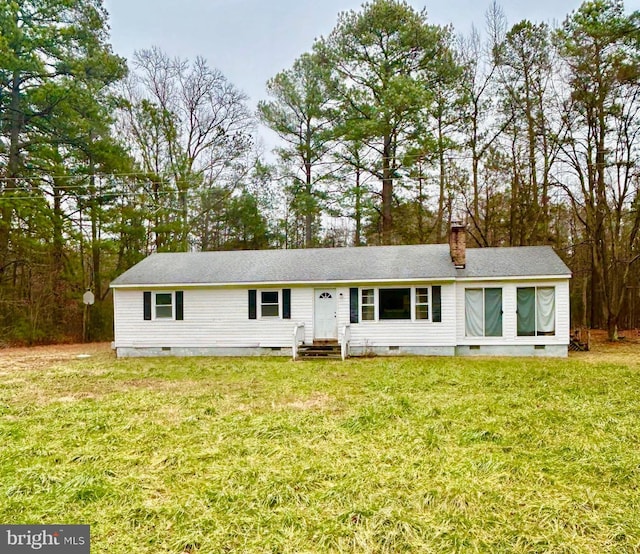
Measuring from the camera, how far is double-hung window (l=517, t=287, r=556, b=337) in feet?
39.7

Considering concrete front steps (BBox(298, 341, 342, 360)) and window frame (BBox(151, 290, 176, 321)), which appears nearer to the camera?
concrete front steps (BBox(298, 341, 342, 360))

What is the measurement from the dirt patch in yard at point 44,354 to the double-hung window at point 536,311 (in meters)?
13.9

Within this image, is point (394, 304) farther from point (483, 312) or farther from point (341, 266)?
point (483, 312)

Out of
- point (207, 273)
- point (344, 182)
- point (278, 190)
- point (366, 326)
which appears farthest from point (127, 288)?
point (344, 182)

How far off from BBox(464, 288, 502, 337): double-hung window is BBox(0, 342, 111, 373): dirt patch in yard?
12.3 m

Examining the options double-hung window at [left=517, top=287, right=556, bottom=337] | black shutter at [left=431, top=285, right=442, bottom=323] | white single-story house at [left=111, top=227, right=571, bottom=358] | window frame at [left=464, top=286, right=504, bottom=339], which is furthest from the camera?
black shutter at [left=431, top=285, right=442, bottom=323]

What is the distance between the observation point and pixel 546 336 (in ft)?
39.7

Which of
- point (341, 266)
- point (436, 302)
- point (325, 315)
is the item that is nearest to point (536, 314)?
point (436, 302)

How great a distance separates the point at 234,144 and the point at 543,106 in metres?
15.0

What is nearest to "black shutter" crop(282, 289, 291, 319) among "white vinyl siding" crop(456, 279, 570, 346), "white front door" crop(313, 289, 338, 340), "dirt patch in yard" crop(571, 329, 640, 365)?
"white front door" crop(313, 289, 338, 340)

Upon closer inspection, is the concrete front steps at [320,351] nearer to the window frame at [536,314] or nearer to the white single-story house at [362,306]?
the white single-story house at [362,306]

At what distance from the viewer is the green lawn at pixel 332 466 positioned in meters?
3.20

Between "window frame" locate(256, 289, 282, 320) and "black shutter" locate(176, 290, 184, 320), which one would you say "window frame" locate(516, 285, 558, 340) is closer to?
"window frame" locate(256, 289, 282, 320)

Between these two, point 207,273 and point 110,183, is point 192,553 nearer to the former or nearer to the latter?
point 207,273
